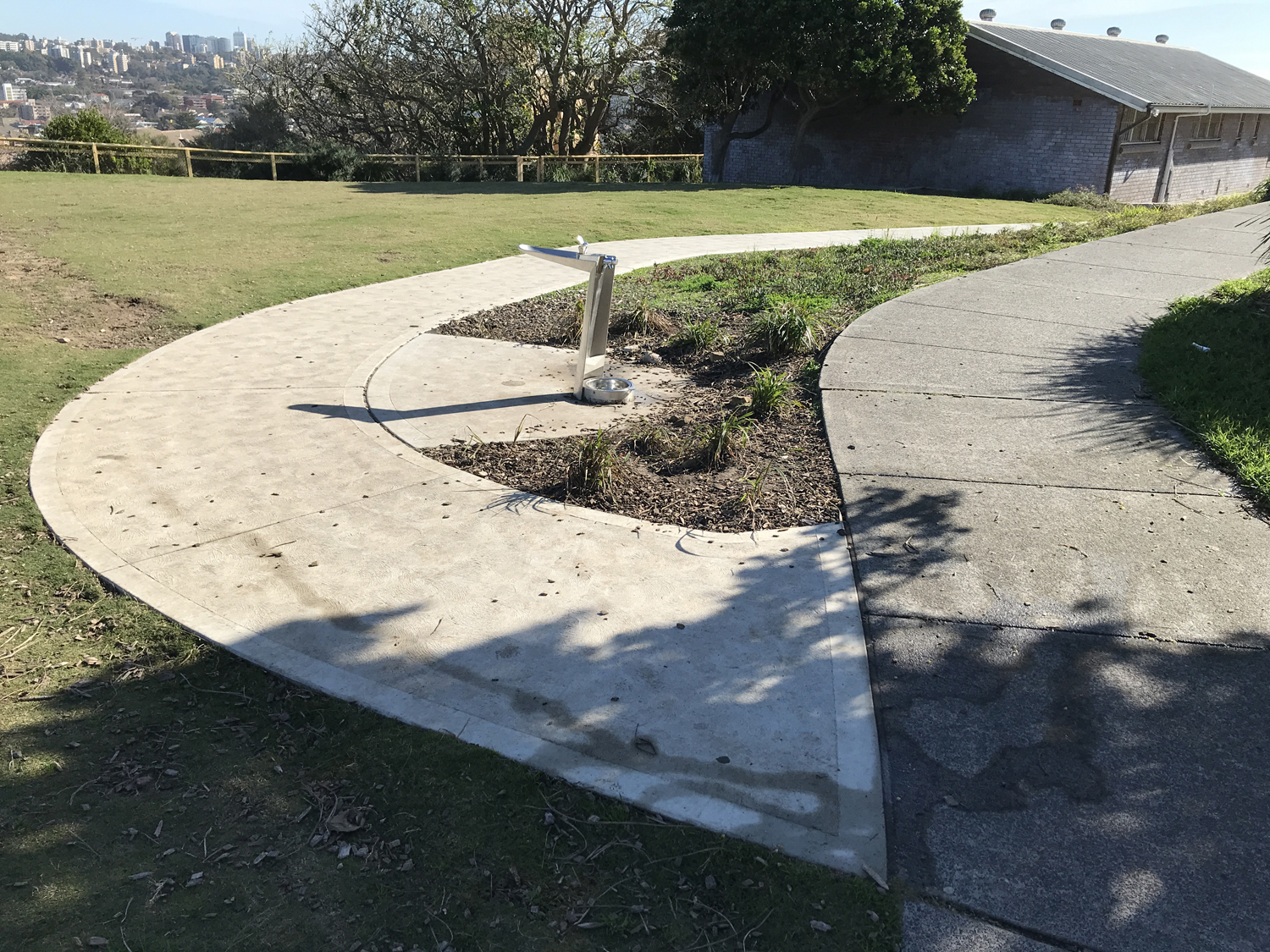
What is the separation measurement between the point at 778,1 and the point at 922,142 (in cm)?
732

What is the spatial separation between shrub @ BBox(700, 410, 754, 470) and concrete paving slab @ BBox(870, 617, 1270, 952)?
193cm

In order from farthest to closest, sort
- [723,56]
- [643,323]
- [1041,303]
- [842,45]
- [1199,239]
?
[723,56], [842,45], [1199,239], [1041,303], [643,323]

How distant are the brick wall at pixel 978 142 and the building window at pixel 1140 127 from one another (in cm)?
90

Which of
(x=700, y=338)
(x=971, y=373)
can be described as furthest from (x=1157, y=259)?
(x=700, y=338)

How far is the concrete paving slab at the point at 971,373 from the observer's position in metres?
7.11

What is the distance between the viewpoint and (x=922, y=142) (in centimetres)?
2994

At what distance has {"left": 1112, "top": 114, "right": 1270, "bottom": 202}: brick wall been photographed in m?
27.9

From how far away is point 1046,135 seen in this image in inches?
1075

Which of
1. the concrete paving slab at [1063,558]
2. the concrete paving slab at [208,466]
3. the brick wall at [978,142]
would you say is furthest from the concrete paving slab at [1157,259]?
the brick wall at [978,142]

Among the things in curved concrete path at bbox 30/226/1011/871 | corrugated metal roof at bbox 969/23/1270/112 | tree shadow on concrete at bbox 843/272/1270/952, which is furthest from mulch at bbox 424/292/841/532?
corrugated metal roof at bbox 969/23/1270/112

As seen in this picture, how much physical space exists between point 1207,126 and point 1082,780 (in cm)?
3685

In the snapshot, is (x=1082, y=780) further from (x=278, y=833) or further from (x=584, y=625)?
(x=278, y=833)

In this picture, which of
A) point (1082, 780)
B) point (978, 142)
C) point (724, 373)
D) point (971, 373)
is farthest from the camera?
point (978, 142)

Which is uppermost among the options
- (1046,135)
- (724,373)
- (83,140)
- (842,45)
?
(842,45)
